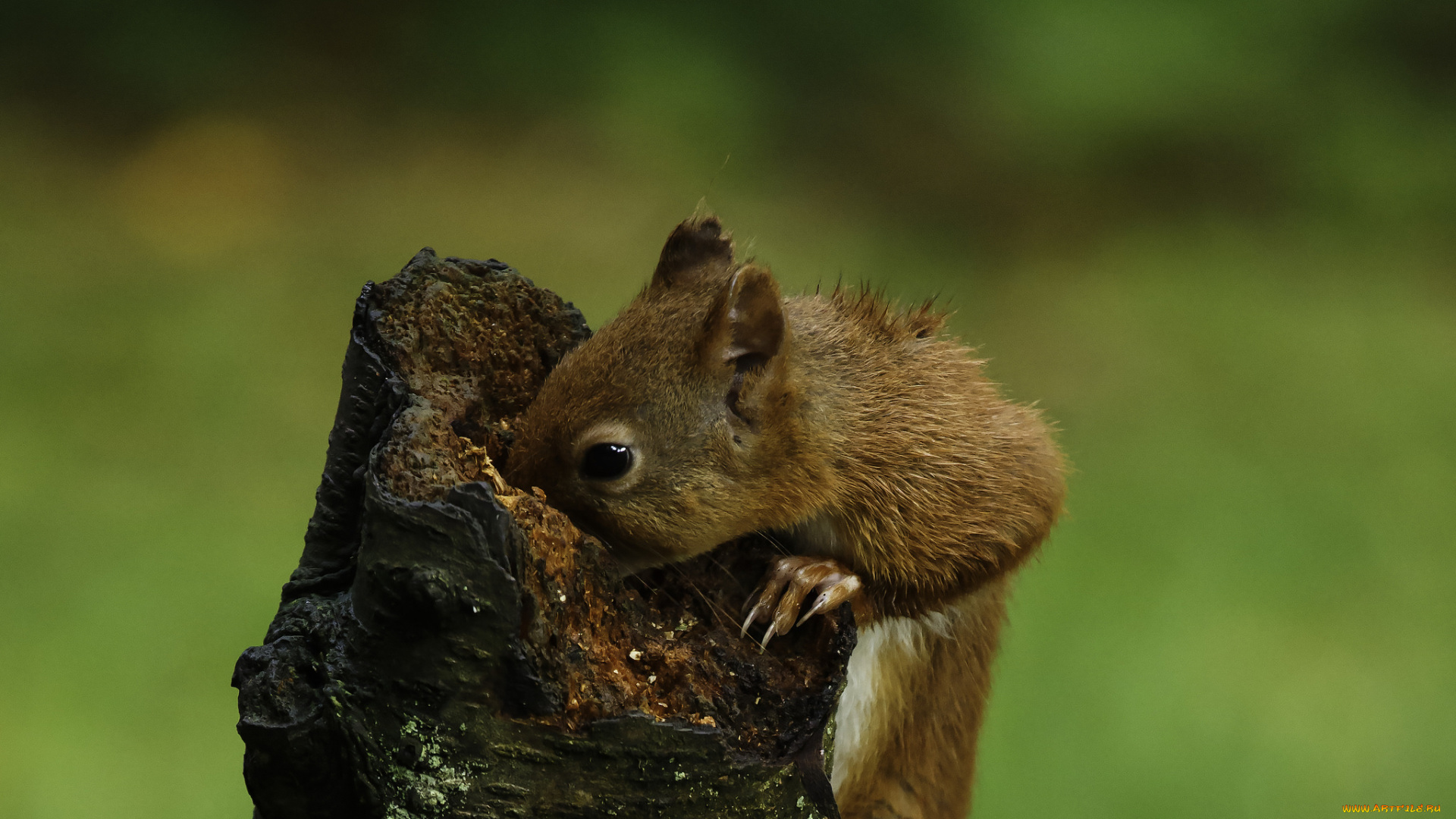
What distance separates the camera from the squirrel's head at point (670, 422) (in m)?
1.22

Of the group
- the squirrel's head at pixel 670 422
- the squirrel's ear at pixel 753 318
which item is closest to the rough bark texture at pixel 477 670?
the squirrel's head at pixel 670 422

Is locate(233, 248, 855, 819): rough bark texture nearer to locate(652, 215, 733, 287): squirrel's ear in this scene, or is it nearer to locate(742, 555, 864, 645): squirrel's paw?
locate(742, 555, 864, 645): squirrel's paw

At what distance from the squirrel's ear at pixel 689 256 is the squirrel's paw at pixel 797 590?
33 cm

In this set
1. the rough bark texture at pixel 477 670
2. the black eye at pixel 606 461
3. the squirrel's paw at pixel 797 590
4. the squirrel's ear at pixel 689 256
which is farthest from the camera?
the squirrel's ear at pixel 689 256

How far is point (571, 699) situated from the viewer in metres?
0.92

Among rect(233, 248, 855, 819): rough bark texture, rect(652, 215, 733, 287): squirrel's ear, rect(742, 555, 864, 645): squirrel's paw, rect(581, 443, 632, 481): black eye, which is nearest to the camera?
rect(233, 248, 855, 819): rough bark texture

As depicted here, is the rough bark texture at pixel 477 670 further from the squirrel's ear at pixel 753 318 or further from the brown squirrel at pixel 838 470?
the squirrel's ear at pixel 753 318

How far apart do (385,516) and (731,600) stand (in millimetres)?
415

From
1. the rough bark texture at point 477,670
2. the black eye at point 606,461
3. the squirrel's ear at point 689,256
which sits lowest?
the rough bark texture at point 477,670

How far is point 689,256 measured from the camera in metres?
1.38

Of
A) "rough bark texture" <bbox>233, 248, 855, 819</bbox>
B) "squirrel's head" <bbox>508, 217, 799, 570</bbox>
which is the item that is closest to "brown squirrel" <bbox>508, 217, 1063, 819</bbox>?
"squirrel's head" <bbox>508, 217, 799, 570</bbox>

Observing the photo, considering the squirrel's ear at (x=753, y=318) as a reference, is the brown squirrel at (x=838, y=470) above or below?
below

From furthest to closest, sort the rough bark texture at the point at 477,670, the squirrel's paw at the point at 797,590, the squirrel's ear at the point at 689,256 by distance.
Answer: the squirrel's ear at the point at 689,256 < the squirrel's paw at the point at 797,590 < the rough bark texture at the point at 477,670

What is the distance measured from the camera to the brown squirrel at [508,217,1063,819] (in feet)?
4.04
